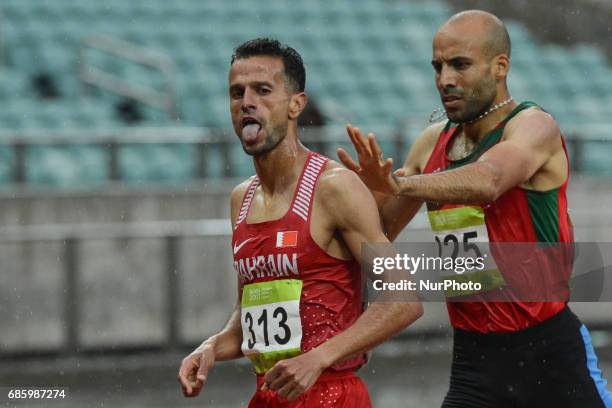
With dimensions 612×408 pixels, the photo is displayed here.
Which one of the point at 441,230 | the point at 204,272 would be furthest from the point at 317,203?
the point at 204,272

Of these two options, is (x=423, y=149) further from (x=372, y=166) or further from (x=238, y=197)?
(x=372, y=166)

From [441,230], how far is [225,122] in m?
9.19

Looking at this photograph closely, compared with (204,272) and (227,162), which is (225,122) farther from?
(204,272)

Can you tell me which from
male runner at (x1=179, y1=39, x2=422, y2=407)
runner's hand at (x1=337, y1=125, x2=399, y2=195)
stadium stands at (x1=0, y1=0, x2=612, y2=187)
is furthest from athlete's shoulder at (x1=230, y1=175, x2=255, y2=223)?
stadium stands at (x1=0, y1=0, x2=612, y2=187)

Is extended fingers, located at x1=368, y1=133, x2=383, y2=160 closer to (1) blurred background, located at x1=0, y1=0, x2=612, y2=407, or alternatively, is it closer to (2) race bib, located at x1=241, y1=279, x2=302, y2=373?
(2) race bib, located at x1=241, y1=279, x2=302, y2=373

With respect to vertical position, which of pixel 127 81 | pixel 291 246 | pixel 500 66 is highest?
pixel 127 81

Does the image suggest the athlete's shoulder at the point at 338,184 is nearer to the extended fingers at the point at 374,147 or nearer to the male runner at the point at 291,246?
the male runner at the point at 291,246

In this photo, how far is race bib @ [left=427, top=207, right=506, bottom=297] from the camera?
4773mm

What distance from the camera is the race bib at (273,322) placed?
171 inches

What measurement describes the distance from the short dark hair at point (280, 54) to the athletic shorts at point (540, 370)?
1199mm

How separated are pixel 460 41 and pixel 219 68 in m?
10.5

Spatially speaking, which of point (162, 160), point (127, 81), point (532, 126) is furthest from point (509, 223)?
point (127, 81)

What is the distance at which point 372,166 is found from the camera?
418cm

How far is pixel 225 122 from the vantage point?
45.7 feet
